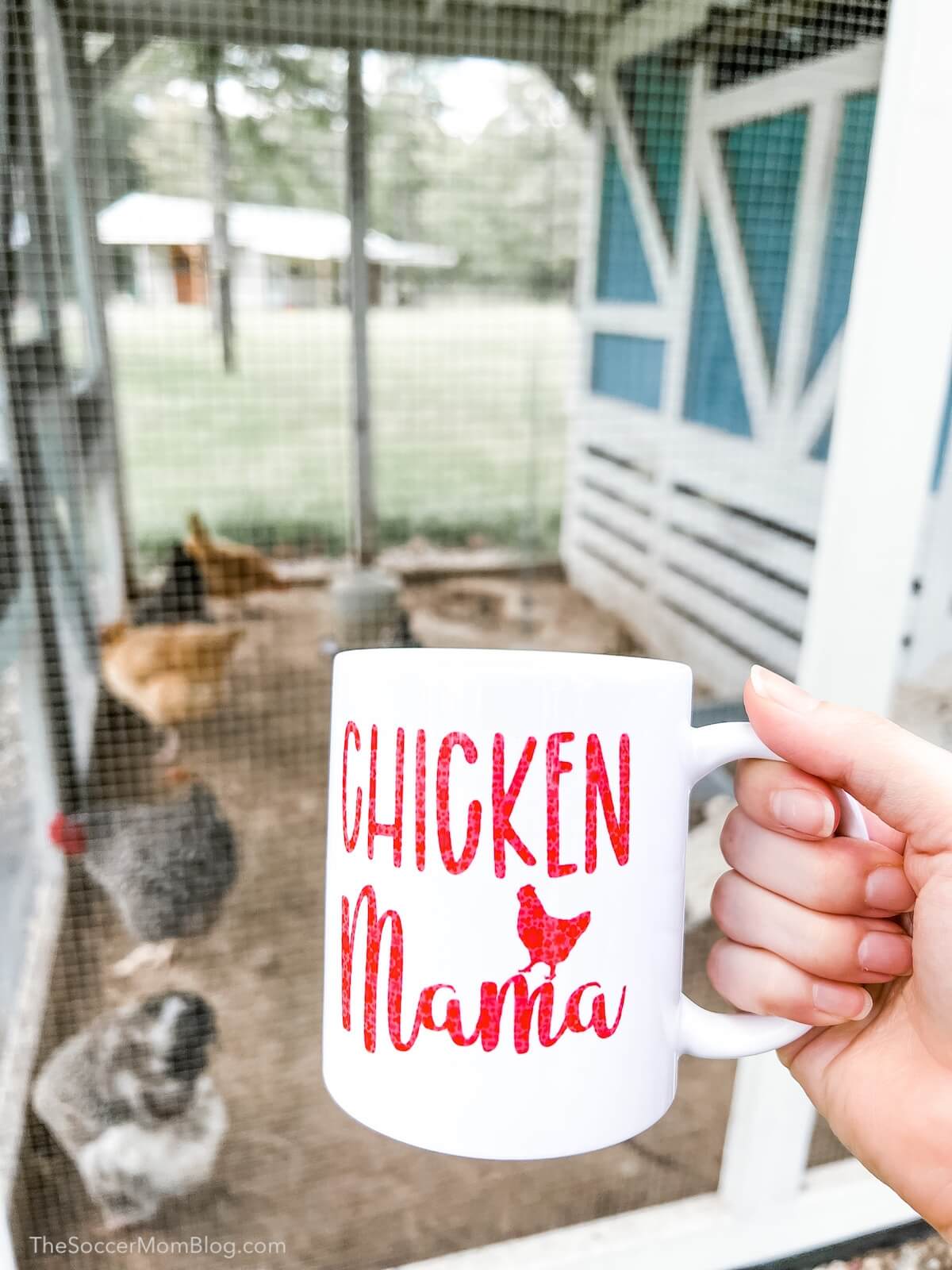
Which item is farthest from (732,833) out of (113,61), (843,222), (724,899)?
(113,61)

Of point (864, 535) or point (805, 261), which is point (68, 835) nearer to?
point (864, 535)

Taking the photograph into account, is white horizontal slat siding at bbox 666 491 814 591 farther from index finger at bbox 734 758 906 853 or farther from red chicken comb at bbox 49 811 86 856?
red chicken comb at bbox 49 811 86 856

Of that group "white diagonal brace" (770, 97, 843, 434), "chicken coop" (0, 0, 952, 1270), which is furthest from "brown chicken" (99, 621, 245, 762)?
"white diagonal brace" (770, 97, 843, 434)

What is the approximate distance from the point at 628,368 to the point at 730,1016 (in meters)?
1.56

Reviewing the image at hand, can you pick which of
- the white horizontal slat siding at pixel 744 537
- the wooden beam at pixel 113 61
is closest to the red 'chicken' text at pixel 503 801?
the white horizontal slat siding at pixel 744 537

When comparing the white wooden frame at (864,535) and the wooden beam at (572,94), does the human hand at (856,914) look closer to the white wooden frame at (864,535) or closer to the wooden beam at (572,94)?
the white wooden frame at (864,535)

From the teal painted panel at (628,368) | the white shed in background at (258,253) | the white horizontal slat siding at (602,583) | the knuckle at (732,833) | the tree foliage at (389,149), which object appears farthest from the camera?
the white horizontal slat siding at (602,583)

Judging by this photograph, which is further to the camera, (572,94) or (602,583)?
(602,583)

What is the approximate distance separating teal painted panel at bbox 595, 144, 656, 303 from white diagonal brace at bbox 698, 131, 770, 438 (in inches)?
10.1

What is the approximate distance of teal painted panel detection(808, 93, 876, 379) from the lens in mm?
860

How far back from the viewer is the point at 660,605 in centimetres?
161

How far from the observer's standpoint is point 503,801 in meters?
0.22

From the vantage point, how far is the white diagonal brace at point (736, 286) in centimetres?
128

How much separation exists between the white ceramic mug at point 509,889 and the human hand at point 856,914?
0.06 meters
